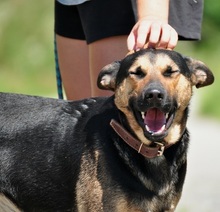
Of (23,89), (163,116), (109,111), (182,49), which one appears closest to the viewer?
(163,116)

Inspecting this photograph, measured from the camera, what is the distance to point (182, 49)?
39.4 feet

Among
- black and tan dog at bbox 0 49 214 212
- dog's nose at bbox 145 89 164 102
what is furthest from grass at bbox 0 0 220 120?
dog's nose at bbox 145 89 164 102

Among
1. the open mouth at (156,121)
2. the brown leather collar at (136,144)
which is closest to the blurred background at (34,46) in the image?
the brown leather collar at (136,144)

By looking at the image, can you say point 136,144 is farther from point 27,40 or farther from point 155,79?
point 27,40

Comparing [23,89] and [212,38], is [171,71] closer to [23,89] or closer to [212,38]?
[23,89]

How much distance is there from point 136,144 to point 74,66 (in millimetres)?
1070

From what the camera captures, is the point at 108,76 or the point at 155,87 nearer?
the point at 155,87

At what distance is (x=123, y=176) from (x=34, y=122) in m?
0.64

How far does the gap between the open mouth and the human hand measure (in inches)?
13.3

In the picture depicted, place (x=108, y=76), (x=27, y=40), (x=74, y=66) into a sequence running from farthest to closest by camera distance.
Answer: (x=27, y=40), (x=74, y=66), (x=108, y=76)

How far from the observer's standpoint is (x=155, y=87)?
4.32 metres

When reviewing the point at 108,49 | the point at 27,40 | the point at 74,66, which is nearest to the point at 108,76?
the point at 108,49

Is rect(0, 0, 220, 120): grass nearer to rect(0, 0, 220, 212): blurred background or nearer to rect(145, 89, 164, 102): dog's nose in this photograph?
rect(0, 0, 220, 212): blurred background

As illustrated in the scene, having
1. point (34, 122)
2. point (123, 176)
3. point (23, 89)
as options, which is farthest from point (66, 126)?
point (23, 89)
